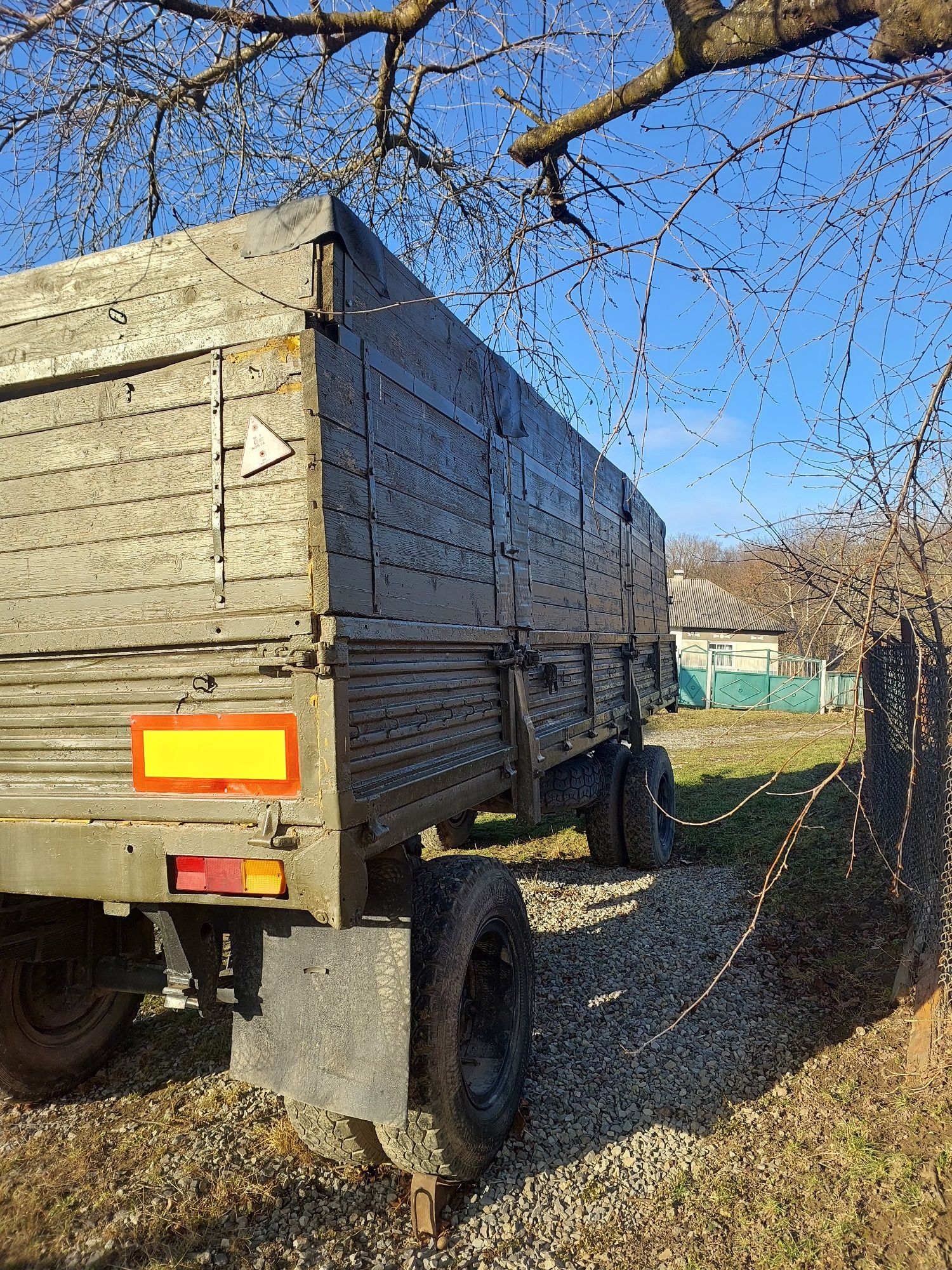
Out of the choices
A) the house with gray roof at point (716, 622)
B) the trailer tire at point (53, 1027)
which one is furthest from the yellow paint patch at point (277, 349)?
the house with gray roof at point (716, 622)

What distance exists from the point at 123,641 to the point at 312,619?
61cm

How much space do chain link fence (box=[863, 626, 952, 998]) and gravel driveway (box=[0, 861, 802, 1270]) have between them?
2.53ft

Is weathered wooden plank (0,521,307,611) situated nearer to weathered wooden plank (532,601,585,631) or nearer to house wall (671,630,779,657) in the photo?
weathered wooden plank (532,601,585,631)

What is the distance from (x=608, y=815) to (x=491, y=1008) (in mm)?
2881

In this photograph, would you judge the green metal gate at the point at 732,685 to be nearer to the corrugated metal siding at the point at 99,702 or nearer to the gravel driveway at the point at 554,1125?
the gravel driveway at the point at 554,1125

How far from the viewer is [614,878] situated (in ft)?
18.0

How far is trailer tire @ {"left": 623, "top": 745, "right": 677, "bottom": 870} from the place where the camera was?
551 centimetres

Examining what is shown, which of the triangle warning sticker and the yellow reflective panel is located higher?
the triangle warning sticker

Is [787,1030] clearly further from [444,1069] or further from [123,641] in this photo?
[123,641]

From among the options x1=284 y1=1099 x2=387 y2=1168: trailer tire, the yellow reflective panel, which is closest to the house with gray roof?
x1=284 y1=1099 x2=387 y2=1168: trailer tire

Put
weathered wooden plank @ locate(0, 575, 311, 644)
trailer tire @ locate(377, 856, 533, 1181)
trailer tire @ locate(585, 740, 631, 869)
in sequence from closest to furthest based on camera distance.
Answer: weathered wooden plank @ locate(0, 575, 311, 644)
trailer tire @ locate(377, 856, 533, 1181)
trailer tire @ locate(585, 740, 631, 869)

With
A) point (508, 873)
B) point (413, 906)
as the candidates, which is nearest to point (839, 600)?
point (508, 873)

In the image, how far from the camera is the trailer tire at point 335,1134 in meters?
2.27

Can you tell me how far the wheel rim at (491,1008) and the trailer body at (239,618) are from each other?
1.96 ft
